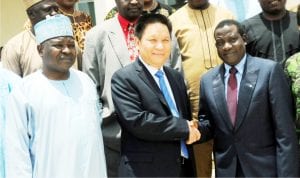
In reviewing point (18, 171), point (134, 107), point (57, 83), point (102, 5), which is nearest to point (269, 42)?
point (134, 107)

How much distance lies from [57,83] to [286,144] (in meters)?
1.60

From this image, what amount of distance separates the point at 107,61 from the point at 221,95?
1011 mm

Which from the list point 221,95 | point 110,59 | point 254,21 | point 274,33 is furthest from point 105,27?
point 274,33

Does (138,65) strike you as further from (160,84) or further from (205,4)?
(205,4)

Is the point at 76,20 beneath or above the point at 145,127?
above

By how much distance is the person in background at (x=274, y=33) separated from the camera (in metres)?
3.96

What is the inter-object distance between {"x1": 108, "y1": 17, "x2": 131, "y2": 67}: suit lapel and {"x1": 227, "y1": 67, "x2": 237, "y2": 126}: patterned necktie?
0.88m

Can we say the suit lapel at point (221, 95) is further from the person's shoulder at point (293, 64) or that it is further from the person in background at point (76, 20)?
the person in background at point (76, 20)

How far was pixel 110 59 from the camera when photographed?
3.70 meters

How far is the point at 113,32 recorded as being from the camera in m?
3.79

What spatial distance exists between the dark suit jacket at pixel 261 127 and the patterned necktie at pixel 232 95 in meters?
0.03

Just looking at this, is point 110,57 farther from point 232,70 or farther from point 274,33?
point 274,33

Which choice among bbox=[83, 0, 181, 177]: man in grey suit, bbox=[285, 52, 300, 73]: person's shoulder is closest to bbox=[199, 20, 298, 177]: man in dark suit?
bbox=[285, 52, 300, 73]: person's shoulder

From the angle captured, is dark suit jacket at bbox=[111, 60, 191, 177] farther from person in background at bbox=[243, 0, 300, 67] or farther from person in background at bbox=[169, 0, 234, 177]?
person in background at bbox=[243, 0, 300, 67]
